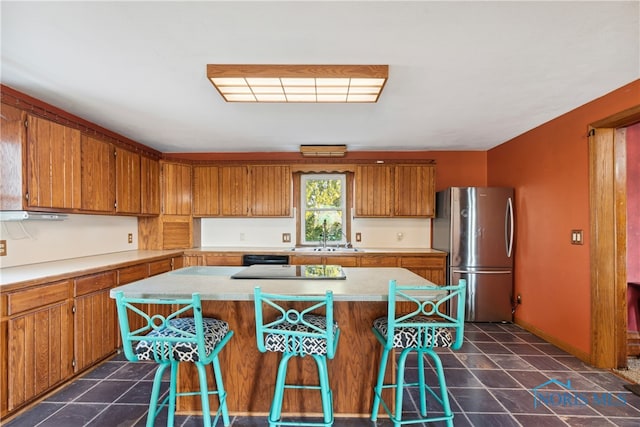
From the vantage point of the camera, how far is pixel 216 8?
1610mm

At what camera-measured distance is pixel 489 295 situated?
3998 mm

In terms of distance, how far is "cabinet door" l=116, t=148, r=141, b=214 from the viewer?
3.58 metres

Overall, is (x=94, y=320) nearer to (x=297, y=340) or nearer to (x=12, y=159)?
(x=12, y=159)

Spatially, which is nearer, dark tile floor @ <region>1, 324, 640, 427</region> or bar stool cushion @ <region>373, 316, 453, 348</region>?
bar stool cushion @ <region>373, 316, 453, 348</region>

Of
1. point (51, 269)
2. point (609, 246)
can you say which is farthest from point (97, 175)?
point (609, 246)

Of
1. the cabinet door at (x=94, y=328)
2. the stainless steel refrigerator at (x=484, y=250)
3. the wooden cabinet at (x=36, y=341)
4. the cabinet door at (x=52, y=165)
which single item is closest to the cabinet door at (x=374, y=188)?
the stainless steel refrigerator at (x=484, y=250)

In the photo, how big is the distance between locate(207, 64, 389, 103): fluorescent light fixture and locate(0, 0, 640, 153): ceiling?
0.20 ft

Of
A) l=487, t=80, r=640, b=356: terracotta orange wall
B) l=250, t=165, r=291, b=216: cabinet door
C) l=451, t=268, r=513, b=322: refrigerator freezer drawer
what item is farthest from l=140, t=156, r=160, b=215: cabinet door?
l=487, t=80, r=640, b=356: terracotta orange wall

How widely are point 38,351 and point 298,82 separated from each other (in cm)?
263

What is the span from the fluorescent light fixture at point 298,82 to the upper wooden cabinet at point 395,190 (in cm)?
202

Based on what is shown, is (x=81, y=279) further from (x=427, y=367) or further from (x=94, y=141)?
(x=427, y=367)

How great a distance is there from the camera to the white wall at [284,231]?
15.7 feet

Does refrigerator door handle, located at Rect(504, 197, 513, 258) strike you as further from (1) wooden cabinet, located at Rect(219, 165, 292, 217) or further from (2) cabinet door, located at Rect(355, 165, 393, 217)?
(1) wooden cabinet, located at Rect(219, 165, 292, 217)

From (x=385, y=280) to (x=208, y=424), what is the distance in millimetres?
1290
